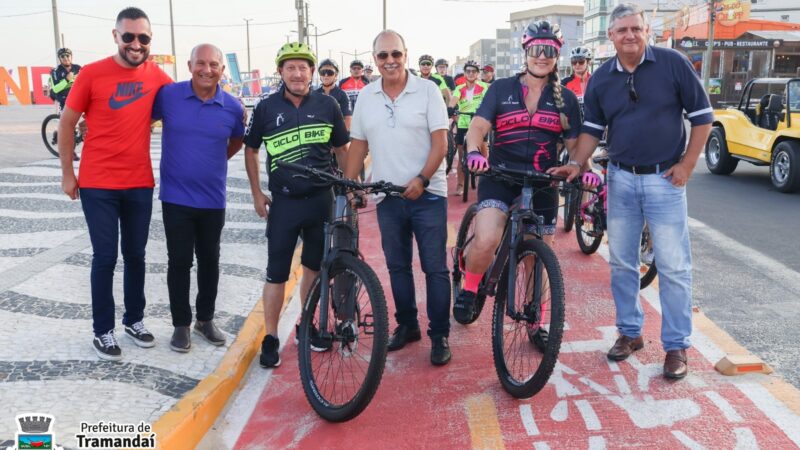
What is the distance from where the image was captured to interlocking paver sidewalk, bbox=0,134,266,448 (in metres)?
3.60

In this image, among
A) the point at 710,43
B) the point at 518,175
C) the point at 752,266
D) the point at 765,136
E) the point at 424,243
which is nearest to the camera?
the point at 518,175

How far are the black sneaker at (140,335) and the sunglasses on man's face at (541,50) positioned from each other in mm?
2994

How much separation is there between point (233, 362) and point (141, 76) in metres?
1.85

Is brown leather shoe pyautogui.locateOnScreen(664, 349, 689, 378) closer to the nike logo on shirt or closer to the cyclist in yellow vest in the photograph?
the nike logo on shirt

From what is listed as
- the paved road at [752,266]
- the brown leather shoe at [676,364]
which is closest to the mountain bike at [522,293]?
the brown leather shoe at [676,364]

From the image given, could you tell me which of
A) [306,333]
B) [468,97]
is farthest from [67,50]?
[306,333]

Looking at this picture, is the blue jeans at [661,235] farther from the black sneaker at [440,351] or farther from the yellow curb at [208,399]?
the yellow curb at [208,399]

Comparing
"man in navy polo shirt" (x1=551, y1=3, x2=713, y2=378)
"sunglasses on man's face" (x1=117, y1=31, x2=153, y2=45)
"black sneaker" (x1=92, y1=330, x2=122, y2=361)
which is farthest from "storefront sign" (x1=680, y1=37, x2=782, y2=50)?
"black sneaker" (x1=92, y1=330, x2=122, y2=361)

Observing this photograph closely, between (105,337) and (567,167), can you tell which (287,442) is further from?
(567,167)

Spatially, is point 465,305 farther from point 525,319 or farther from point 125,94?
point 125,94

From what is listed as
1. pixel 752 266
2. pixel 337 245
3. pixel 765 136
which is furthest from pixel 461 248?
pixel 765 136

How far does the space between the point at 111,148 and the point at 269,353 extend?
1.61 meters

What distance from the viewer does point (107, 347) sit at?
4.20 meters

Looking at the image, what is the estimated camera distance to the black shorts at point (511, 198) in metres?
4.45
